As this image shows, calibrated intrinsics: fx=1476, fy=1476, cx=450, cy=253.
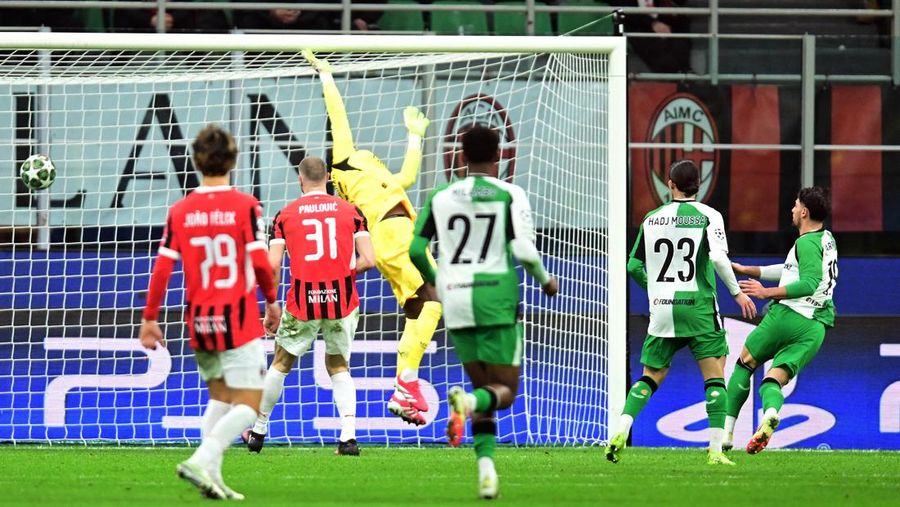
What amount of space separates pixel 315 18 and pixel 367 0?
0.78 metres

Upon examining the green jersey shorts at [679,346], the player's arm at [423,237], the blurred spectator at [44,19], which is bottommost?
the green jersey shorts at [679,346]

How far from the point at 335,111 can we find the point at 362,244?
109 centimetres

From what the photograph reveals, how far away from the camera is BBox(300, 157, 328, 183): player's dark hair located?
9883mm

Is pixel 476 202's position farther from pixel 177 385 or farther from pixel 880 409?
pixel 880 409

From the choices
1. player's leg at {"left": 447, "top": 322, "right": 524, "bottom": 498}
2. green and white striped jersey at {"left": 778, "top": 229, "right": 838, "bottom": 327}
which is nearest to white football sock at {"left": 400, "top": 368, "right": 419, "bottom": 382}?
green and white striped jersey at {"left": 778, "top": 229, "right": 838, "bottom": 327}

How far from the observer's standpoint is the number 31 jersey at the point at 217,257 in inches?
267

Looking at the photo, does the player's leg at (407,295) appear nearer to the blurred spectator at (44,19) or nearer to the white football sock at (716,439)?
the white football sock at (716,439)

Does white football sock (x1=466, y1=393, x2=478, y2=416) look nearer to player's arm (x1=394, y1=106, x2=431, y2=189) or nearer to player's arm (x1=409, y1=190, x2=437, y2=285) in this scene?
player's arm (x1=409, y1=190, x2=437, y2=285)

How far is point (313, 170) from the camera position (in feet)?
32.4

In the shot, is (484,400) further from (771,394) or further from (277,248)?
(771,394)

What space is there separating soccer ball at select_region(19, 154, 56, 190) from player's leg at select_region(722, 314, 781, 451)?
17.1 ft

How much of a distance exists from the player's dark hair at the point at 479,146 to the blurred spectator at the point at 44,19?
25.3 ft

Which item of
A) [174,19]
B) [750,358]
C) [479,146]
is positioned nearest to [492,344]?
[479,146]

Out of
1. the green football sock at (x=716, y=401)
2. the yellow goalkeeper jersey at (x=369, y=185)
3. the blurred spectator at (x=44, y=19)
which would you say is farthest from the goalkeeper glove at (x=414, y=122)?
the blurred spectator at (x=44, y=19)
